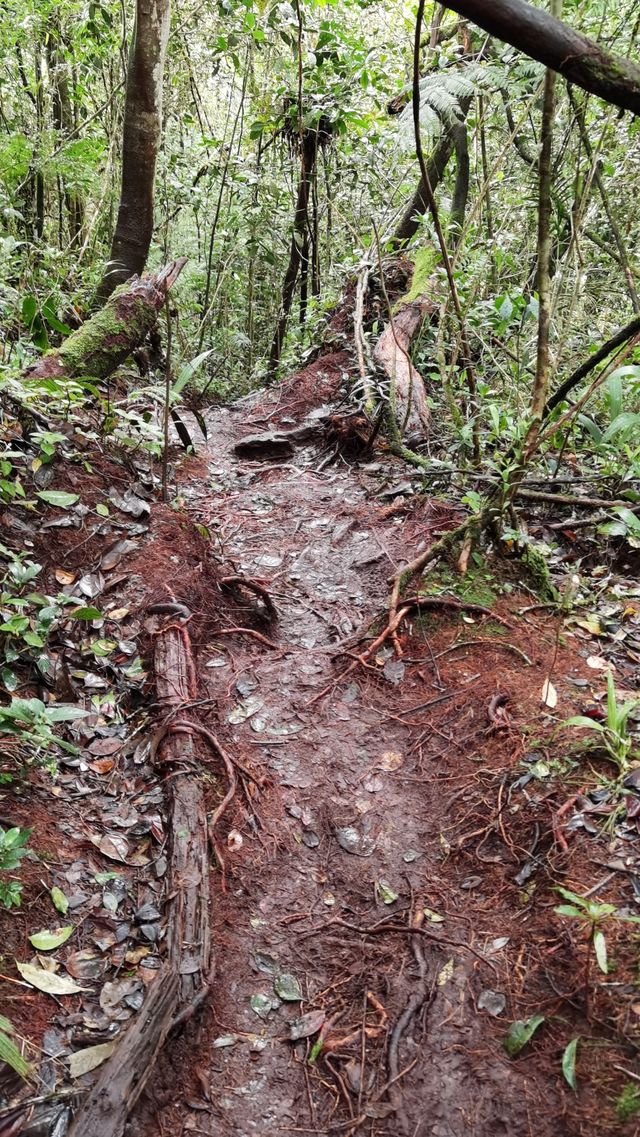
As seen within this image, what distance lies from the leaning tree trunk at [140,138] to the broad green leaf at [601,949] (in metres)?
5.67

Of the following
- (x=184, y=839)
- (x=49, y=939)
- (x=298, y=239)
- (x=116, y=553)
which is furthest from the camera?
(x=298, y=239)

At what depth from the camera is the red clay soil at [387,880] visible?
2123mm

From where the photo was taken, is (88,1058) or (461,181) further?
(461,181)

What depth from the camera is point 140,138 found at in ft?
19.0

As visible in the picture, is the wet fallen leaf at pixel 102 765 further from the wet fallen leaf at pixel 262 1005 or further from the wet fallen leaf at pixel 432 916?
the wet fallen leaf at pixel 432 916

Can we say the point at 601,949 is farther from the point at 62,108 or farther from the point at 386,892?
the point at 62,108

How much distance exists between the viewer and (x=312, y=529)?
544cm

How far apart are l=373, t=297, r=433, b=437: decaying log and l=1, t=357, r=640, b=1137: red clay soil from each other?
6.02 feet

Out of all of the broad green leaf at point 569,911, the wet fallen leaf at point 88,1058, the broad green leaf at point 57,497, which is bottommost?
the wet fallen leaf at point 88,1058

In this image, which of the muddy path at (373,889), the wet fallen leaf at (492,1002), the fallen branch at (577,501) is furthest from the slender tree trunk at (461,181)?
the wet fallen leaf at (492,1002)

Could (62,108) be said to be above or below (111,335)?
above

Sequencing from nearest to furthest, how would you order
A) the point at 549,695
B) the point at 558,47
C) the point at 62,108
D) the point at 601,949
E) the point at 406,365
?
1. the point at 558,47
2. the point at 601,949
3. the point at 549,695
4. the point at 406,365
5. the point at 62,108

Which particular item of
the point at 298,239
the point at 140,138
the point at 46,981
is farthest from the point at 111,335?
the point at 298,239

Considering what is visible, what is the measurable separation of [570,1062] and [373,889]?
96cm
